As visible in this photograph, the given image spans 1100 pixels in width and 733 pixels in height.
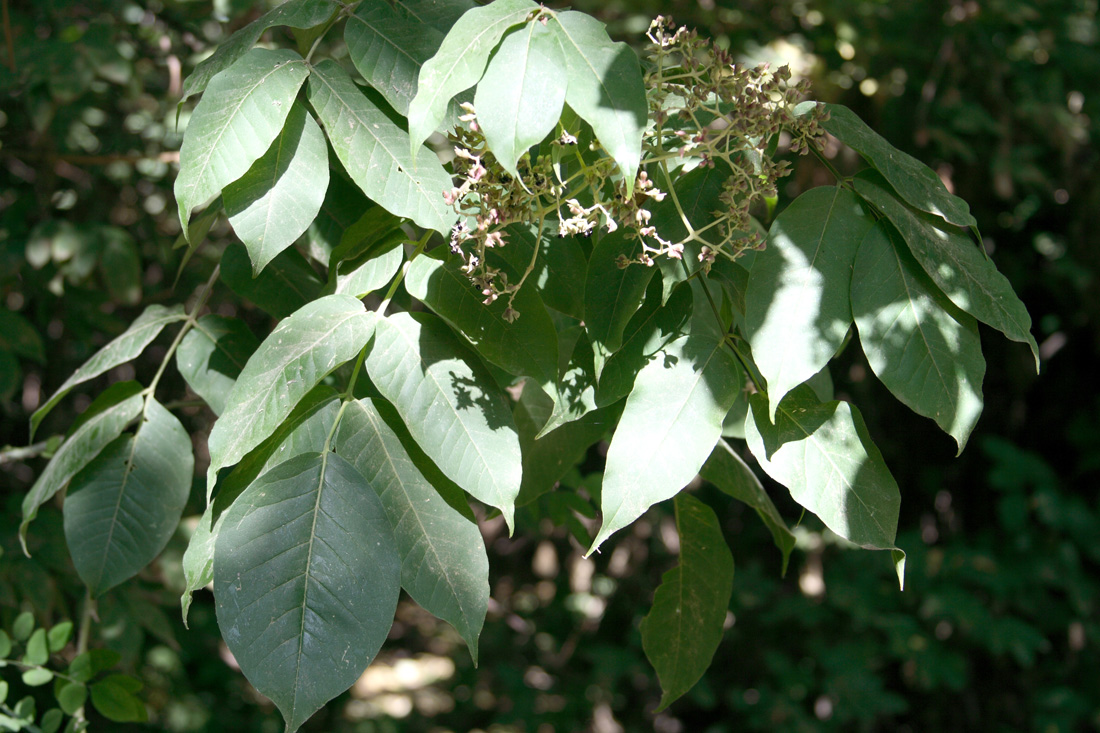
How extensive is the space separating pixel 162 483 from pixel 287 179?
Result: 52 centimetres

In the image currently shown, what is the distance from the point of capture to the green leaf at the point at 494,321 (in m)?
0.93

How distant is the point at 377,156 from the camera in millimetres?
967

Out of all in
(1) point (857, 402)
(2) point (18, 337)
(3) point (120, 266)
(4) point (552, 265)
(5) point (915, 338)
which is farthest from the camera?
(1) point (857, 402)

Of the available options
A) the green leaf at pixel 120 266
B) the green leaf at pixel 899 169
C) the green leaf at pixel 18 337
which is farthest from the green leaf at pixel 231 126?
the green leaf at pixel 120 266

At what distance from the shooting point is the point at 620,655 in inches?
127

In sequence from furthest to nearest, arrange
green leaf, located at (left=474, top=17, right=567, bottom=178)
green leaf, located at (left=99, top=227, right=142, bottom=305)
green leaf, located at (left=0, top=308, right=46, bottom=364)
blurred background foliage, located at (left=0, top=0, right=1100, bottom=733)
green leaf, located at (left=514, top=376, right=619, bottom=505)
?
blurred background foliage, located at (left=0, top=0, right=1100, bottom=733) < green leaf, located at (left=99, top=227, right=142, bottom=305) < green leaf, located at (left=0, top=308, right=46, bottom=364) < green leaf, located at (left=514, top=376, right=619, bottom=505) < green leaf, located at (left=474, top=17, right=567, bottom=178)

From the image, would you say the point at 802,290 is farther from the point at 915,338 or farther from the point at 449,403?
the point at 449,403

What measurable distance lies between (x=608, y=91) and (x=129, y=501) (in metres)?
0.88

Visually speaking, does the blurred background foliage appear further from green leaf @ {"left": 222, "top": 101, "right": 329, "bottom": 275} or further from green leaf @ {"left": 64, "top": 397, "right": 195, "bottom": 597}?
green leaf @ {"left": 222, "top": 101, "right": 329, "bottom": 275}

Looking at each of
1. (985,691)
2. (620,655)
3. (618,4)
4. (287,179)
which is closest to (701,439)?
(287,179)

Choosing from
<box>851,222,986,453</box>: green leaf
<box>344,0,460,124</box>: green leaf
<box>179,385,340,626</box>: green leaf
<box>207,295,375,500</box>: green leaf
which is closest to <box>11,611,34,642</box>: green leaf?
<box>179,385,340,626</box>: green leaf

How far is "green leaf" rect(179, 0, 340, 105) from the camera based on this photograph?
100 cm

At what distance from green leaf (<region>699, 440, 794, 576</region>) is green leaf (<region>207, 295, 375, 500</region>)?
19.9 inches

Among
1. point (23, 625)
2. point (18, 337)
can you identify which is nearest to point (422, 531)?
point (23, 625)
